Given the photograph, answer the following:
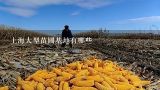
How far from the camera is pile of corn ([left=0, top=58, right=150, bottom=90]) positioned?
22.2 ft

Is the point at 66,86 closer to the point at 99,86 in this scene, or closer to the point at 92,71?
the point at 99,86

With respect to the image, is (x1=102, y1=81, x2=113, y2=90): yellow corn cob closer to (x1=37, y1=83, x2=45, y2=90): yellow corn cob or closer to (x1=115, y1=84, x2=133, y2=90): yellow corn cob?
(x1=115, y1=84, x2=133, y2=90): yellow corn cob

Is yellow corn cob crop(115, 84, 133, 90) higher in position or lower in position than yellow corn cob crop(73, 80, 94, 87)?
lower

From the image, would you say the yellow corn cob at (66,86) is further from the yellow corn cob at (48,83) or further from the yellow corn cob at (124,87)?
the yellow corn cob at (124,87)

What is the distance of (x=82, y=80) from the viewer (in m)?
6.92

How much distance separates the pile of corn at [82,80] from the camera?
6773 mm

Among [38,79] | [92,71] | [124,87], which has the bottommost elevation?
[124,87]

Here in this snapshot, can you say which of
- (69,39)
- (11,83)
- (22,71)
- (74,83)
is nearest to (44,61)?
(22,71)

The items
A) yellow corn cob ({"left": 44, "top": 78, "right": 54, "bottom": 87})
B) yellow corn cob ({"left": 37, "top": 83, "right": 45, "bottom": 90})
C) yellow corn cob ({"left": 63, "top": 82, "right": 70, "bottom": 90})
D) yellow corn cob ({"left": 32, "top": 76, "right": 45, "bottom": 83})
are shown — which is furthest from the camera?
yellow corn cob ({"left": 32, "top": 76, "right": 45, "bottom": 83})

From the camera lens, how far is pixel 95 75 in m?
7.11

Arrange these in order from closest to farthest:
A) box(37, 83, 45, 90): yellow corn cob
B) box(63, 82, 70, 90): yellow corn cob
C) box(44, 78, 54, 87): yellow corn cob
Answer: box(63, 82, 70, 90): yellow corn cob → box(37, 83, 45, 90): yellow corn cob → box(44, 78, 54, 87): yellow corn cob

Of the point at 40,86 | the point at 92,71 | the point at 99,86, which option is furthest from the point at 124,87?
the point at 40,86

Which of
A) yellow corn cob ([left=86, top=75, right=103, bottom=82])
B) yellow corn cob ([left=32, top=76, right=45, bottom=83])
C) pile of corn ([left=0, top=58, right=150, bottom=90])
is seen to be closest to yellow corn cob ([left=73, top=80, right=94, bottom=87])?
pile of corn ([left=0, top=58, right=150, bottom=90])

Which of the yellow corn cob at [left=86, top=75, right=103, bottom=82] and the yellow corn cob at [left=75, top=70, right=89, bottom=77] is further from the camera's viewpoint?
the yellow corn cob at [left=75, top=70, right=89, bottom=77]
